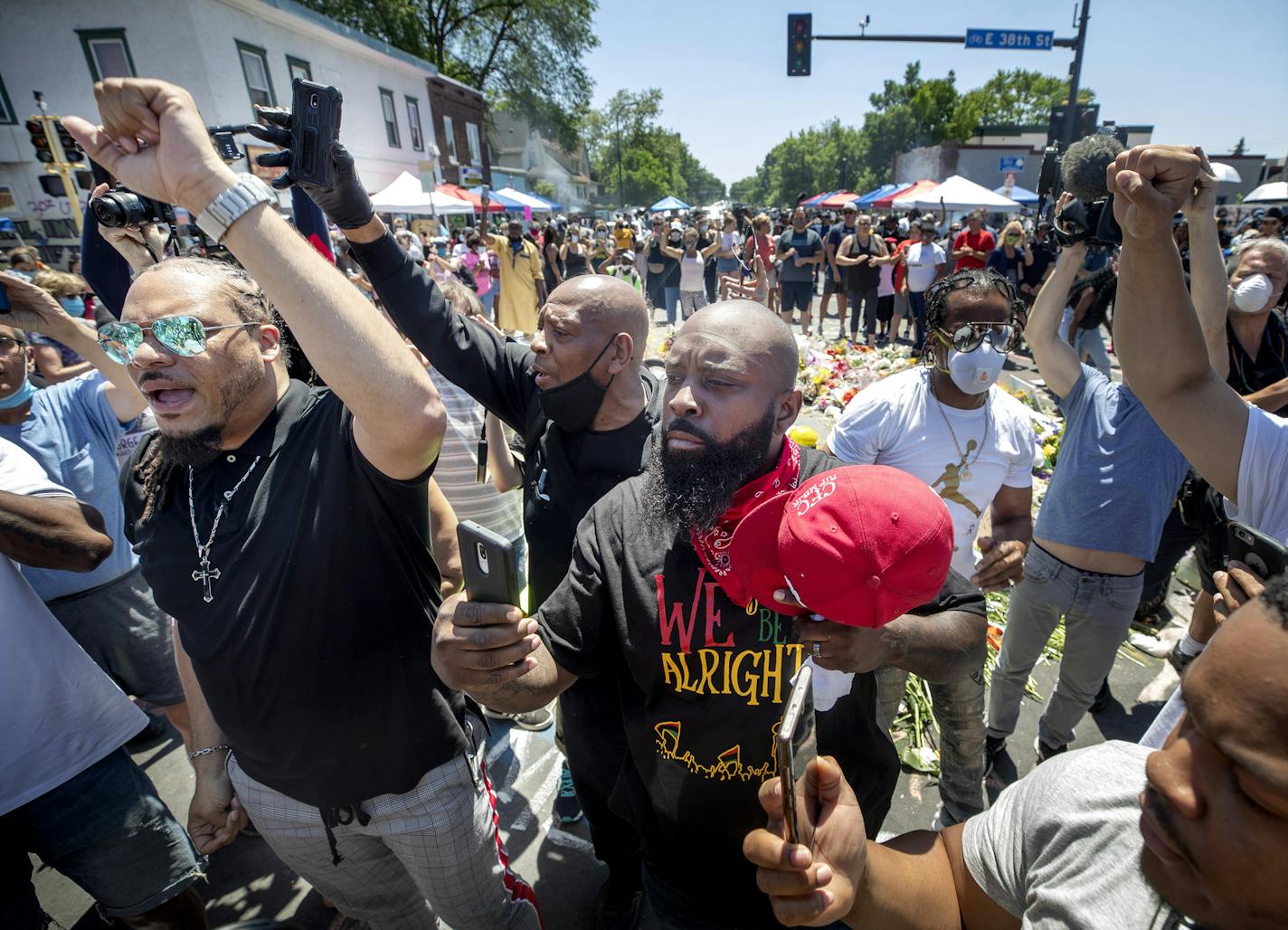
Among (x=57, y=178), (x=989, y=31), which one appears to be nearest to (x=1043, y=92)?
(x=989, y=31)

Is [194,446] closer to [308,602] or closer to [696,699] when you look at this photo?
[308,602]

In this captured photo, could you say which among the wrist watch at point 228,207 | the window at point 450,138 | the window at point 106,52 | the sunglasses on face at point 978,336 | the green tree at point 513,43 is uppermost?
the green tree at point 513,43

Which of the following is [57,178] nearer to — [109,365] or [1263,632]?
[109,365]

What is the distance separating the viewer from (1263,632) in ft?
2.68

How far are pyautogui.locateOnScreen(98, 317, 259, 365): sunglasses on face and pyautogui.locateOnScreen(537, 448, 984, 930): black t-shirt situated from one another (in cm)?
110

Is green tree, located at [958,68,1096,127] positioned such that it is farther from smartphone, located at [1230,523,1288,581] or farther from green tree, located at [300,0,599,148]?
smartphone, located at [1230,523,1288,581]

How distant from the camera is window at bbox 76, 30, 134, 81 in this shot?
16.3 metres

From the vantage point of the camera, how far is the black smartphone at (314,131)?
1.69 meters

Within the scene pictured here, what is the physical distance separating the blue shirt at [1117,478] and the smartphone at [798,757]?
2.31 metres

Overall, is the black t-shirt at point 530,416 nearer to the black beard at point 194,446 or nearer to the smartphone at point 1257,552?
the black beard at point 194,446

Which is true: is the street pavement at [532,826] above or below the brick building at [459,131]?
below

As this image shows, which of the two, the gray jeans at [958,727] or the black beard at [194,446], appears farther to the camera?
the gray jeans at [958,727]

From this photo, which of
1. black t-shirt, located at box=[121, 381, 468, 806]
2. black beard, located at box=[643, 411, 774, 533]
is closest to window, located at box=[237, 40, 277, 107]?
black t-shirt, located at box=[121, 381, 468, 806]

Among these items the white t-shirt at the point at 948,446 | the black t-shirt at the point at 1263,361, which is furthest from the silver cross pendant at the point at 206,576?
the black t-shirt at the point at 1263,361
